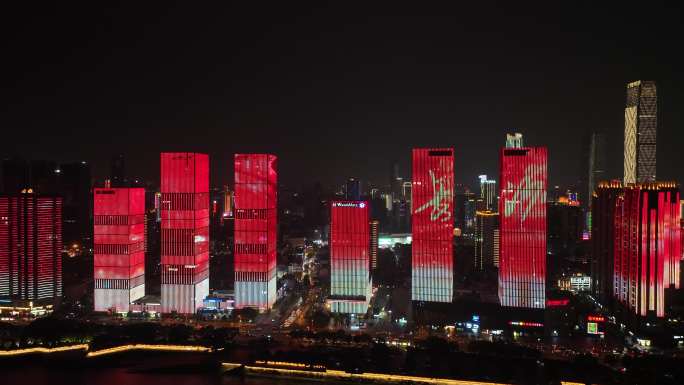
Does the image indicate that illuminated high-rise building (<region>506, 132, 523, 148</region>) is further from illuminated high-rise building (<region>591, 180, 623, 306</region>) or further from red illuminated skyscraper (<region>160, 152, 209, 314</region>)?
red illuminated skyscraper (<region>160, 152, 209, 314</region>)

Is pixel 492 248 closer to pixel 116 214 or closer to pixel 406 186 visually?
pixel 116 214

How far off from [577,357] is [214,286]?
25.8 metres

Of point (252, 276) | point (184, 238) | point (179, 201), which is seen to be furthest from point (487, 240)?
point (179, 201)

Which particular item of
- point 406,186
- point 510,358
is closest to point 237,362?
point 510,358

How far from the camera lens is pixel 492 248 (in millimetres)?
48312

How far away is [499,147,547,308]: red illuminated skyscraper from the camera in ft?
97.5

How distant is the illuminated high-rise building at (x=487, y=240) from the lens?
4788 cm

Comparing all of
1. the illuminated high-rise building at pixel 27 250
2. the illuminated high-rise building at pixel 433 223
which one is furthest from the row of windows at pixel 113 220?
the illuminated high-rise building at pixel 433 223

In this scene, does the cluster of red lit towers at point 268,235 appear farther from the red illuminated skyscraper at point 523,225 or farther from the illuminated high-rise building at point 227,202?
the illuminated high-rise building at point 227,202

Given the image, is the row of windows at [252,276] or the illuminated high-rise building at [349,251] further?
the illuminated high-rise building at [349,251]

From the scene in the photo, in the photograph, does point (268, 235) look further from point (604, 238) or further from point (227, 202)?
point (227, 202)

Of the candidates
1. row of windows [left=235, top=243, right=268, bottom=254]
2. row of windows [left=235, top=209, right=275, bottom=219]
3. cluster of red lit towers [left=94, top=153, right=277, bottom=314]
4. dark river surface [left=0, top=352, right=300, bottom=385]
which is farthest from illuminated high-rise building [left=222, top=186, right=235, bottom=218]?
dark river surface [left=0, top=352, right=300, bottom=385]

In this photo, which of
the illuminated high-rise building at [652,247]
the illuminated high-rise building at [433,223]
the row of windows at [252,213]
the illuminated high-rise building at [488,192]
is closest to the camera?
the illuminated high-rise building at [652,247]

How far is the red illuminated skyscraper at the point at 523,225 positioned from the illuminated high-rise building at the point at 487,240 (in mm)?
17428
